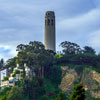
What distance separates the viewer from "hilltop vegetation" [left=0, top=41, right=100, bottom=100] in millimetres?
81062

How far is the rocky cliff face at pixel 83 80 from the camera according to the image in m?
90.8

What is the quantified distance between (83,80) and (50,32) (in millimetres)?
19437

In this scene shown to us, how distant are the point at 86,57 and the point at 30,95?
72.3 feet

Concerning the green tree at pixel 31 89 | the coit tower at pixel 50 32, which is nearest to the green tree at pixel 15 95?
the green tree at pixel 31 89

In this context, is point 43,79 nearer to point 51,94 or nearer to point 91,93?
point 51,94

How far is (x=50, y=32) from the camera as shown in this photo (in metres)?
105

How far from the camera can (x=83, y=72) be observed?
93.8 metres

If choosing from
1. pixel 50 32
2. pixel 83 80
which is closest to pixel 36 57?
pixel 83 80

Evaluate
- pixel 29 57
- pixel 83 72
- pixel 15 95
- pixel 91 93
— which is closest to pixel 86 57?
pixel 83 72

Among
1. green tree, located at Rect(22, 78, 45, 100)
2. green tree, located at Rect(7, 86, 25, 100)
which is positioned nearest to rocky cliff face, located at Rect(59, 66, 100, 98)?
→ green tree, located at Rect(22, 78, 45, 100)

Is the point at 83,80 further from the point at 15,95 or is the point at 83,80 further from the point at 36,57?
the point at 15,95

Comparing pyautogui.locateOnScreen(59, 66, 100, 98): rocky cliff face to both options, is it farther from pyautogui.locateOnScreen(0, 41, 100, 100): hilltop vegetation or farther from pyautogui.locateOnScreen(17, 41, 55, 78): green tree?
pyautogui.locateOnScreen(17, 41, 55, 78): green tree

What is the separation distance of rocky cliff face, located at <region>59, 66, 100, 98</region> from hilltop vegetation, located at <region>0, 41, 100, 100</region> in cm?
73

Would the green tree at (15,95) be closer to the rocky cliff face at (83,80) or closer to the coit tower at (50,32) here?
the rocky cliff face at (83,80)
